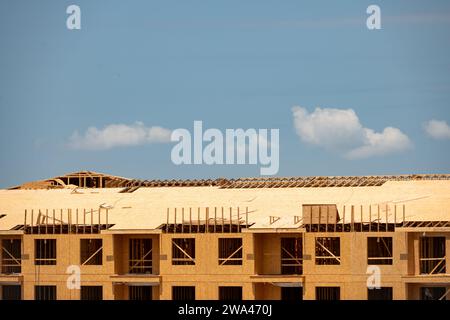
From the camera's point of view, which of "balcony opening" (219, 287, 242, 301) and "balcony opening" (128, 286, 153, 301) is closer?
"balcony opening" (219, 287, 242, 301)

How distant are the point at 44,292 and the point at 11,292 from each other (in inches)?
108

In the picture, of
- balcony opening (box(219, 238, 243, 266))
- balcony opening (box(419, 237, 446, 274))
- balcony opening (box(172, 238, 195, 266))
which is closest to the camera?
balcony opening (box(419, 237, 446, 274))

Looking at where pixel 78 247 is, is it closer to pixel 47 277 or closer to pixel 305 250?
pixel 47 277

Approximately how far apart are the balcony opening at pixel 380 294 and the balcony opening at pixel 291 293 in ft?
14.7

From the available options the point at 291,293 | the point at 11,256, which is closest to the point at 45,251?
the point at 11,256

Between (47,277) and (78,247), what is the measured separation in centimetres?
271

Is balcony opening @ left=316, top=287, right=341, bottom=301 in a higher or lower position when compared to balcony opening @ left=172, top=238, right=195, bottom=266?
lower

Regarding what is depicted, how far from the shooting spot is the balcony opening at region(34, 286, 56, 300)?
93750mm

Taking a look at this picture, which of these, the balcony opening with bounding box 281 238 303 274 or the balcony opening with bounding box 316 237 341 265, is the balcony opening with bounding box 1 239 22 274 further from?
the balcony opening with bounding box 316 237 341 265

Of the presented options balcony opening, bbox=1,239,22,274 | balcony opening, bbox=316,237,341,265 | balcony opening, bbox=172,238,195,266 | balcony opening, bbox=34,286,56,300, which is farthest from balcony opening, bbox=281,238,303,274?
balcony opening, bbox=1,239,22,274

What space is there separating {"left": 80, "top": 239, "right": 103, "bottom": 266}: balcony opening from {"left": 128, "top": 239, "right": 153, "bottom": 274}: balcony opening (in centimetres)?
185

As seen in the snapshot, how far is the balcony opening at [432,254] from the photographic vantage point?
88562mm

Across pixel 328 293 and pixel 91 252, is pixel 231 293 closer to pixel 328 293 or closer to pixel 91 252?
pixel 328 293
